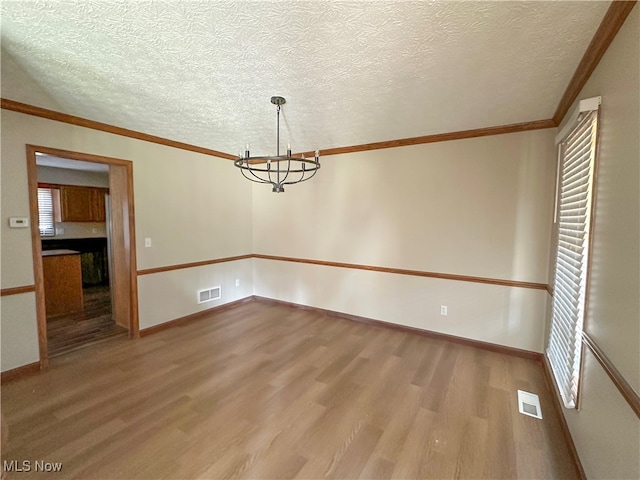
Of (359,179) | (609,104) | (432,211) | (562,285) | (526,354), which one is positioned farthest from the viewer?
(359,179)

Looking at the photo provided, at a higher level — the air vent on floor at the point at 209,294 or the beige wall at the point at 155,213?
the beige wall at the point at 155,213

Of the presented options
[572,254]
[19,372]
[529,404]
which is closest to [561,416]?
[529,404]

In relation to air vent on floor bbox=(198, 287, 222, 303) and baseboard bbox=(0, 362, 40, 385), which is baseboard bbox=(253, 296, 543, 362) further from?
baseboard bbox=(0, 362, 40, 385)

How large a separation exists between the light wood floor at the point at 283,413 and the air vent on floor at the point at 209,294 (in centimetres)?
90

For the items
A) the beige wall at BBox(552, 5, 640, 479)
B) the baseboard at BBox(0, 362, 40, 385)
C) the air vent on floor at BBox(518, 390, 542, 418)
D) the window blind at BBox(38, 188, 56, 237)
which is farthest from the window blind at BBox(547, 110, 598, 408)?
the window blind at BBox(38, 188, 56, 237)

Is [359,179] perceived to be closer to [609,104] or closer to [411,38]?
[411,38]

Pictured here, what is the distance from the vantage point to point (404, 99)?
2369mm

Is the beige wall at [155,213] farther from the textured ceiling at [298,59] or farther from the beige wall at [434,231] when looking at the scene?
the beige wall at [434,231]

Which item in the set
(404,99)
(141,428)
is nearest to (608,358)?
(404,99)

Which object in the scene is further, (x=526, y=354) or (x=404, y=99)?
(x=526, y=354)

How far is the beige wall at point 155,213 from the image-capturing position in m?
2.53

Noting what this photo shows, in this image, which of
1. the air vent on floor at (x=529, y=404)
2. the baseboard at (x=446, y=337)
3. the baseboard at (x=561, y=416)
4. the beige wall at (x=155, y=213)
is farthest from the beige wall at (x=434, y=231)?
the beige wall at (x=155, y=213)

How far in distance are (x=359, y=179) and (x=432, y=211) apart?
1.08 m

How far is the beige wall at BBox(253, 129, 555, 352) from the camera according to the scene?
2.94m
